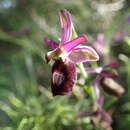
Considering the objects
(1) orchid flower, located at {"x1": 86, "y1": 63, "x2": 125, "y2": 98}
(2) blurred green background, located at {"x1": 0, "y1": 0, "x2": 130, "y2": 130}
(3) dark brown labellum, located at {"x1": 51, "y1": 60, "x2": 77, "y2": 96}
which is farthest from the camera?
(2) blurred green background, located at {"x1": 0, "y1": 0, "x2": 130, "y2": 130}

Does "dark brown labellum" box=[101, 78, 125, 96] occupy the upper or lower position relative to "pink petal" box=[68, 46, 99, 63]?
lower

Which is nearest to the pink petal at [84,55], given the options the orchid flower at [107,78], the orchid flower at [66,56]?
the orchid flower at [66,56]

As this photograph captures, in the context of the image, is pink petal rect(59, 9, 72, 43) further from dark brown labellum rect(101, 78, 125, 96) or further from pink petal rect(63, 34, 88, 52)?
dark brown labellum rect(101, 78, 125, 96)

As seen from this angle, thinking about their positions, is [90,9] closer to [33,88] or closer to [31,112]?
[33,88]

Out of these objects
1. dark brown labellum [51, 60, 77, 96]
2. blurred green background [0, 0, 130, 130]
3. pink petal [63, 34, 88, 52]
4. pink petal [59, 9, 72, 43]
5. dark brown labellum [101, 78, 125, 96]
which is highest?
pink petal [59, 9, 72, 43]

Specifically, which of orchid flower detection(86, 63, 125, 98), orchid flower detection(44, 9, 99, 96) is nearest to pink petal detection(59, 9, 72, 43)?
orchid flower detection(44, 9, 99, 96)
